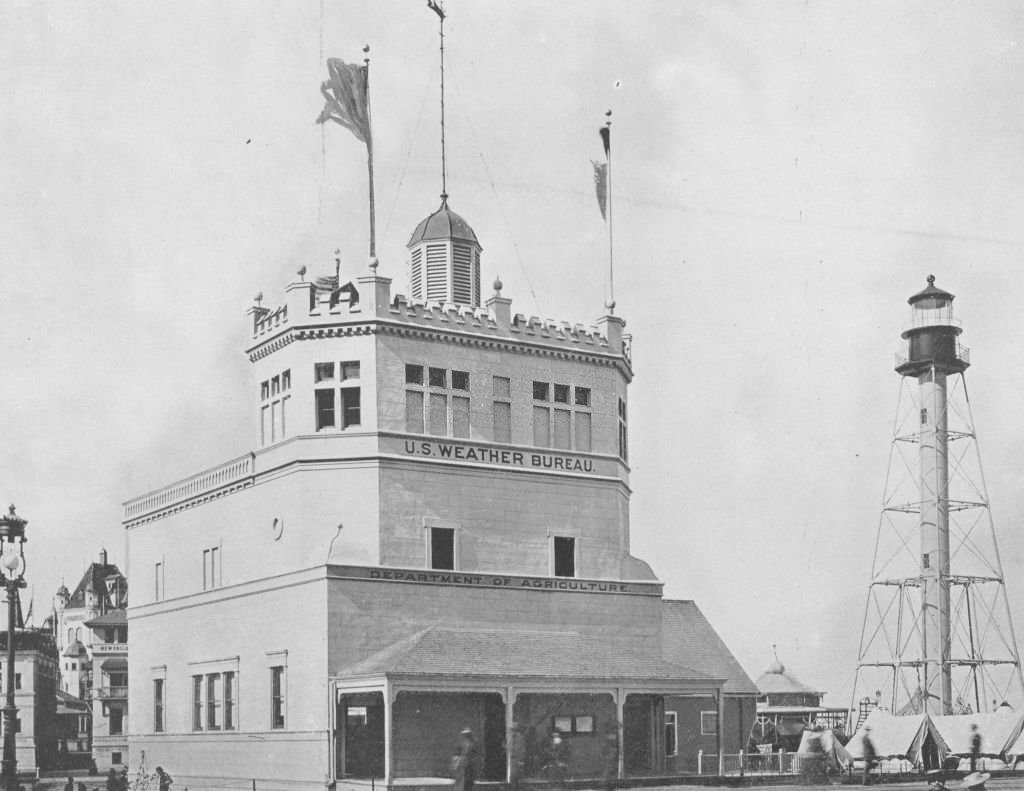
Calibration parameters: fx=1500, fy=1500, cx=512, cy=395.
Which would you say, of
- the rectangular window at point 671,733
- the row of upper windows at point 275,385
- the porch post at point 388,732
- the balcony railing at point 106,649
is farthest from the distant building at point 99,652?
the porch post at point 388,732

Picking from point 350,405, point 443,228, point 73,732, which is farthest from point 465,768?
point 73,732

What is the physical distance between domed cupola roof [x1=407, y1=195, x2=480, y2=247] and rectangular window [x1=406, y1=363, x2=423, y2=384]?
5.77 metres

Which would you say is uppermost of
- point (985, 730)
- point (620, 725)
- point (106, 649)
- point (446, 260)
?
point (446, 260)

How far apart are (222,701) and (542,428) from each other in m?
12.8

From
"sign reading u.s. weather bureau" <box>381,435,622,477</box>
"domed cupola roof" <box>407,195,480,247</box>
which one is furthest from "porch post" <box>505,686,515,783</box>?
"domed cupola roof" <box>407,195,480,247</box>

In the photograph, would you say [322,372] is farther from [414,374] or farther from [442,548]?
[442,548]

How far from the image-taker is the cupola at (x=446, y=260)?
47375 mm

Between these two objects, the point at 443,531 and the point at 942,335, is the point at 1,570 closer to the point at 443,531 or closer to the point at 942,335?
the point at 443,531

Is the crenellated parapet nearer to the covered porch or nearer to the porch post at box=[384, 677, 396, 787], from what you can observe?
the covered porch

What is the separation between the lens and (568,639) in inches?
1746

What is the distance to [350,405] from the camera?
4322cm

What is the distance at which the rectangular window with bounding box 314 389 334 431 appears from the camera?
43.4m

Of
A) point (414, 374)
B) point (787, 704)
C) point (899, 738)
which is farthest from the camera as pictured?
point (787, 704)

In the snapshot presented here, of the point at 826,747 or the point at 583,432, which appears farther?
the point at 583,432
